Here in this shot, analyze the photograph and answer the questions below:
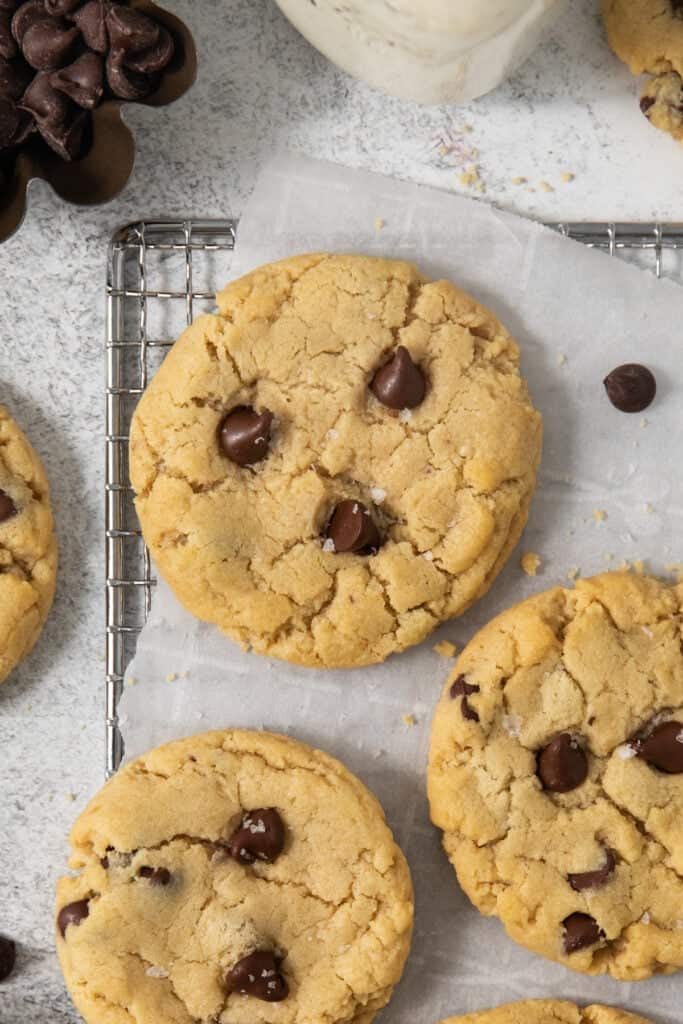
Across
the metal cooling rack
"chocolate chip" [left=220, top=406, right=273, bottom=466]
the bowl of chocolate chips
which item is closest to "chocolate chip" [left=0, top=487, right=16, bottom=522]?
the metal cooling rack

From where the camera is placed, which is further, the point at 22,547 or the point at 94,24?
the point at 22,547

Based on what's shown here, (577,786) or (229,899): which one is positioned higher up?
(577,786)

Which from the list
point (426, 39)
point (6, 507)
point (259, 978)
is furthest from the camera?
point (6, 507)

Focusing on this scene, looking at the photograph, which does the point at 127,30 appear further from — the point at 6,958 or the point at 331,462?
the point at 6,958

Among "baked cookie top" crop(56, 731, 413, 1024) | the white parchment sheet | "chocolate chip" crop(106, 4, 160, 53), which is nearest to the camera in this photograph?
"chocolate chip" crop(106, 4, 160, 53)

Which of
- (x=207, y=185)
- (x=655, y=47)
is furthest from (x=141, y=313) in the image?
(x=655, y=47)

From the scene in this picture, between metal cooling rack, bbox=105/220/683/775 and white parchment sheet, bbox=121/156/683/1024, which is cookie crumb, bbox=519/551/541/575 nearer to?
white parchment sheet, bbox=121/156/683/1024
